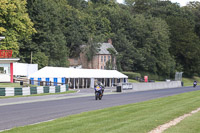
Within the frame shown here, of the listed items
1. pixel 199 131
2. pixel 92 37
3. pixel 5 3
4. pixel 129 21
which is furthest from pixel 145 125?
pixel 129 21

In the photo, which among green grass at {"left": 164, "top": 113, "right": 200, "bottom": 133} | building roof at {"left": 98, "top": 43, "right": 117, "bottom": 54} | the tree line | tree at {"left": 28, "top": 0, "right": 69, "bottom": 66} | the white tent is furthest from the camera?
building roof at {"left": 98, "top": 43, "right": 117, "bottom": 54}

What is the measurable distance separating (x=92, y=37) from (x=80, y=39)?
10.3 feet

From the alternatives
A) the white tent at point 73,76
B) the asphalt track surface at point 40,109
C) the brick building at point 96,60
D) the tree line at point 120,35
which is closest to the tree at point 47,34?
the tree line at point 120,35

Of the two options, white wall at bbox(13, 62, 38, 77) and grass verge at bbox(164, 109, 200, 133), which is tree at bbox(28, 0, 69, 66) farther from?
grass verge at bbox(164, 109, 200, 133)

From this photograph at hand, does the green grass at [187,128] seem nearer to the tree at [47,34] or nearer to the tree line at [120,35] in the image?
the tree line at [120,35]

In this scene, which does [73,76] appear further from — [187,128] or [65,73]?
[187,128]

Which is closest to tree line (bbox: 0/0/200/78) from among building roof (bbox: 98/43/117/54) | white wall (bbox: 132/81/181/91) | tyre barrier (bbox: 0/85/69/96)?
building roof (bbox: 98/43/117/54)

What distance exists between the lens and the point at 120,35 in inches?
3893

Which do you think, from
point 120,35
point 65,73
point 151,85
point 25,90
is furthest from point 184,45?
point 25,90

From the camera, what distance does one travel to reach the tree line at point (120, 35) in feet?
238

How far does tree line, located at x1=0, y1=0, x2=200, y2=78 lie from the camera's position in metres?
72.5

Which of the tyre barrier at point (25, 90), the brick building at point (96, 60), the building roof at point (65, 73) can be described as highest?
the brick building at point (96, 60)

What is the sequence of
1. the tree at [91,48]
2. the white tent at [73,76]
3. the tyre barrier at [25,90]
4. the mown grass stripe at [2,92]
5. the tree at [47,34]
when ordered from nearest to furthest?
the mown grass stripe at [2,92] → the tyre barrier at [25,90] → the white tent at [73,76] → the tree at [47,34] → the tree at [91,48]

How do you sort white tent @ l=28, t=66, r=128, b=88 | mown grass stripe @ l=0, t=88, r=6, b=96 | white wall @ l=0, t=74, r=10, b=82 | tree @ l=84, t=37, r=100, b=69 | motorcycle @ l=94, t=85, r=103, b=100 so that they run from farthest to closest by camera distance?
tree @ l=84, t=37, r=100, b=69 → white tent @ l=28, t=66, r=128, b=88 → white wall @ l=0, t=74, r=10, b=82 → mown grass stripe @ l=0, t=88, r=6, b=96 → motorcycle @ l=94, t=85, r=103, b=100
